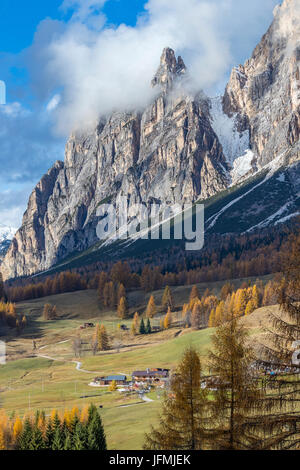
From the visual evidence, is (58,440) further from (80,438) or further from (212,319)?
(212,319)

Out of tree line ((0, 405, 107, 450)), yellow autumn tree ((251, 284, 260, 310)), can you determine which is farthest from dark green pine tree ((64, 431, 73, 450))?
yellow autumn tree ((251, 284, 260, 310))

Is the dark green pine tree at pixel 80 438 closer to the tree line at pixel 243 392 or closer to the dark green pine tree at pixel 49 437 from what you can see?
the dark green pine tree at pixel 49 437

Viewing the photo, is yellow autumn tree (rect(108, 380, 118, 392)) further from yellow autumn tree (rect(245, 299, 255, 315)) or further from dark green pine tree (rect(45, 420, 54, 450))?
yellow autumn tree (rect(245, 299, 255, 315))

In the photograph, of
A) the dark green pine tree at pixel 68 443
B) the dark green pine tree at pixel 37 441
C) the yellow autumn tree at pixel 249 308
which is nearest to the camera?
the dark green pine tree at pixel 68 443

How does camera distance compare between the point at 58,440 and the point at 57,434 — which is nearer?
the point at 58,440

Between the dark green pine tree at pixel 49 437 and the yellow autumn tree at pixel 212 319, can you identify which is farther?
the yellow autumn tree at pixel 212 319

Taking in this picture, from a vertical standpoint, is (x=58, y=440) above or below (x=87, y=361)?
above

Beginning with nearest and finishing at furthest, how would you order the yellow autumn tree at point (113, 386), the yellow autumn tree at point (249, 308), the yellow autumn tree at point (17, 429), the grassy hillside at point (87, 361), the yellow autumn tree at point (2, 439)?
the yellow autumn tree at point (2, 439), the yellow autumn tree at point (17, 429), the grassy hillside at point (87, 361), the yellow autumn tree at point (113, 386), the yellow autumn tree at point (249, 308)

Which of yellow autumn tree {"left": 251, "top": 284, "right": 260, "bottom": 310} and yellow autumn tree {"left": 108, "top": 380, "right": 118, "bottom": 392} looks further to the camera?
yellow autumn tree {"left": 251, "top": 284, "right": 260, "bottom": 310}

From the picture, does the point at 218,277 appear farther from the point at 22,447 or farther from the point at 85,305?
the point at 22,447

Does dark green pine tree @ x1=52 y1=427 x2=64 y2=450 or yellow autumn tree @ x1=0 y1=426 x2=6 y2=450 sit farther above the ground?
dark green pine tree @ x1=52 y1=427 x2=64 y2=450

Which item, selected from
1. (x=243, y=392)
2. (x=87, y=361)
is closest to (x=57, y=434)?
(x=243, y=392)

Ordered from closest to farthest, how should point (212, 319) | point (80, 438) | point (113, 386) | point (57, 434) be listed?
1. point (80, 438)
2. point (57, 434)
3. point (113, 386)
4. point (212, 319)

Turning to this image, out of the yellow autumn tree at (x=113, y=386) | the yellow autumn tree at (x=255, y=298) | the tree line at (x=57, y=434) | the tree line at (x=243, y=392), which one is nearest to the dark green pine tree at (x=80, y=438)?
the tree line at (x=57, y=434)
